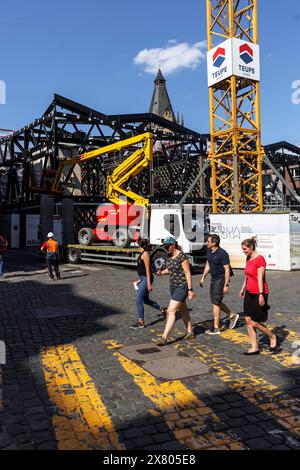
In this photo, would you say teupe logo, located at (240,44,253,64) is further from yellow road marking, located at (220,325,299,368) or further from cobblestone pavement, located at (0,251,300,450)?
yellow road marking, located at (220,325,299,368)

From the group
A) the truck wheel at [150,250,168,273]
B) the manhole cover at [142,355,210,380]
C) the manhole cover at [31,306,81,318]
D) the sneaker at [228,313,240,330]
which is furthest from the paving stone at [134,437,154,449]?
the truck wheel at [150,250,168,273]

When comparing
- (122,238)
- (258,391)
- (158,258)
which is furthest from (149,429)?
(122,238)

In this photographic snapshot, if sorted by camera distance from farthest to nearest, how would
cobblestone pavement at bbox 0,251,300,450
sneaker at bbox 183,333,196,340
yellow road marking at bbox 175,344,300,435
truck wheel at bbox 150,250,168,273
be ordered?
1. truck wheel at bbox 150,250,168,273
2. sneaker at bbox 183,333,196,340
3. yellow road marking at bbox 175,344,300,435
4. cobblestone pavement at bbox 0,251,300,450

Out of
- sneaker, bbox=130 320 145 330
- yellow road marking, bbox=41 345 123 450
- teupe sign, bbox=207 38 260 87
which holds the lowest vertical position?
yellow road marking, bbox=41 345 123 450

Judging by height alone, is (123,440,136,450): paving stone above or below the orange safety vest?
below

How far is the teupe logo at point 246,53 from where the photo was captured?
2517 cm

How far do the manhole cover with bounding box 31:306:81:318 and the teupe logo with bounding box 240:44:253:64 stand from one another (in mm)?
21885

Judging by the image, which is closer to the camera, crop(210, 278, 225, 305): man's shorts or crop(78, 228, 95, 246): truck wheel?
crop(210, 278, 225, 305): man's shorts

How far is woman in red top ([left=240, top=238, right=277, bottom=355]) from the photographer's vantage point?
597 cm

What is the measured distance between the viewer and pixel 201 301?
10.6m

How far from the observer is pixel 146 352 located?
6.31 metres

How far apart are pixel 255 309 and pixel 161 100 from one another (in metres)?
115

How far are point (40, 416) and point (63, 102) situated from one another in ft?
99.2
